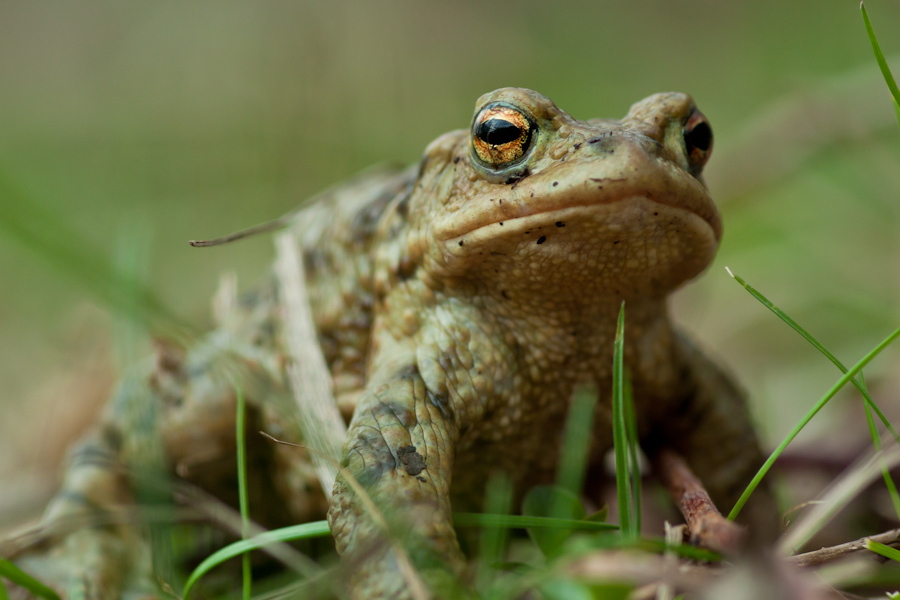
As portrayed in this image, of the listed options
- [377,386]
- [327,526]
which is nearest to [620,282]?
[377,386]

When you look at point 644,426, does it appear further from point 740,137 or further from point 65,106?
point 65,106

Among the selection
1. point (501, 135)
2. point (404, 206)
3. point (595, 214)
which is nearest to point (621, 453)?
point (595, 214)

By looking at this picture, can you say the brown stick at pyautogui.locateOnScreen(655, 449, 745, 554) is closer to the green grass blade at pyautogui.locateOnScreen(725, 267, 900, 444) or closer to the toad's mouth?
the green grass blade at pyautogui.locateOnScreen(725, 267, 900, 444)

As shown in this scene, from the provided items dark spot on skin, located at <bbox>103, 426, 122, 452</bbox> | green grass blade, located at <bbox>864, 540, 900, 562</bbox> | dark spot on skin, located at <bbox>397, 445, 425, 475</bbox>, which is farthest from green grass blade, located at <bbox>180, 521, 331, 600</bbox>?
dark spot on skin, located at <bbox>103, 426, 122, 452</bbox>

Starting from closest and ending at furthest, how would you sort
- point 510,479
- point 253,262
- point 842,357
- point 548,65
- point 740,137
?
point 510,479
point 842,357
point 740,137
point 253,262
point 548,65

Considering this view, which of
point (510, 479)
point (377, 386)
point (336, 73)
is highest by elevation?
point (336, 73)
